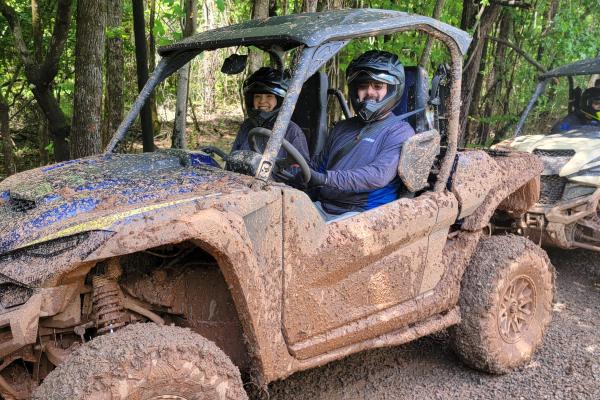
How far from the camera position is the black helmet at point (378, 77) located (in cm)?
386

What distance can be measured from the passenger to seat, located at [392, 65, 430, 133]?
216 millimetres

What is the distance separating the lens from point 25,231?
8.29 feet

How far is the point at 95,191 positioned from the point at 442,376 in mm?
2768

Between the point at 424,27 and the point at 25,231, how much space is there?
8.29 ft

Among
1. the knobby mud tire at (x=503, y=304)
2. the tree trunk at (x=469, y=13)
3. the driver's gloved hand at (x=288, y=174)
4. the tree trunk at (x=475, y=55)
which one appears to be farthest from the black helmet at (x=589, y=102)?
the driver's gloved hand at (x=288, y=174)

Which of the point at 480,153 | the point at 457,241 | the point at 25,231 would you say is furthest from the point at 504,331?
the point at 25,231

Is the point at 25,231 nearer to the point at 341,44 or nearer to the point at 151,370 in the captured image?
the point at 151,370

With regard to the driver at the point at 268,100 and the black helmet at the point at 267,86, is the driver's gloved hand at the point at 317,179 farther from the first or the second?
the black helmet at the point at 267,86

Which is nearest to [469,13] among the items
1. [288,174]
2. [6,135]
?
[288,174]

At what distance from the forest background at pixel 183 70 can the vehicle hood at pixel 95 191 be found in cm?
216

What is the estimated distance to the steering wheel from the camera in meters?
3.14

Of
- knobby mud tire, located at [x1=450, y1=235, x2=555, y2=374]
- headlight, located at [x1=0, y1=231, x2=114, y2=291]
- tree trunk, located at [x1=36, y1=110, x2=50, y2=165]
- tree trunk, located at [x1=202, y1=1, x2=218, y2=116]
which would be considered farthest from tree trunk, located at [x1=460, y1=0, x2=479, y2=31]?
headlight, located at [x1=0, y1=231, x2=114, y2=291]

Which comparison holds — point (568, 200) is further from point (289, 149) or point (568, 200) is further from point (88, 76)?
point (88, 76)

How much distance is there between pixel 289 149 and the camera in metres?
3.13
